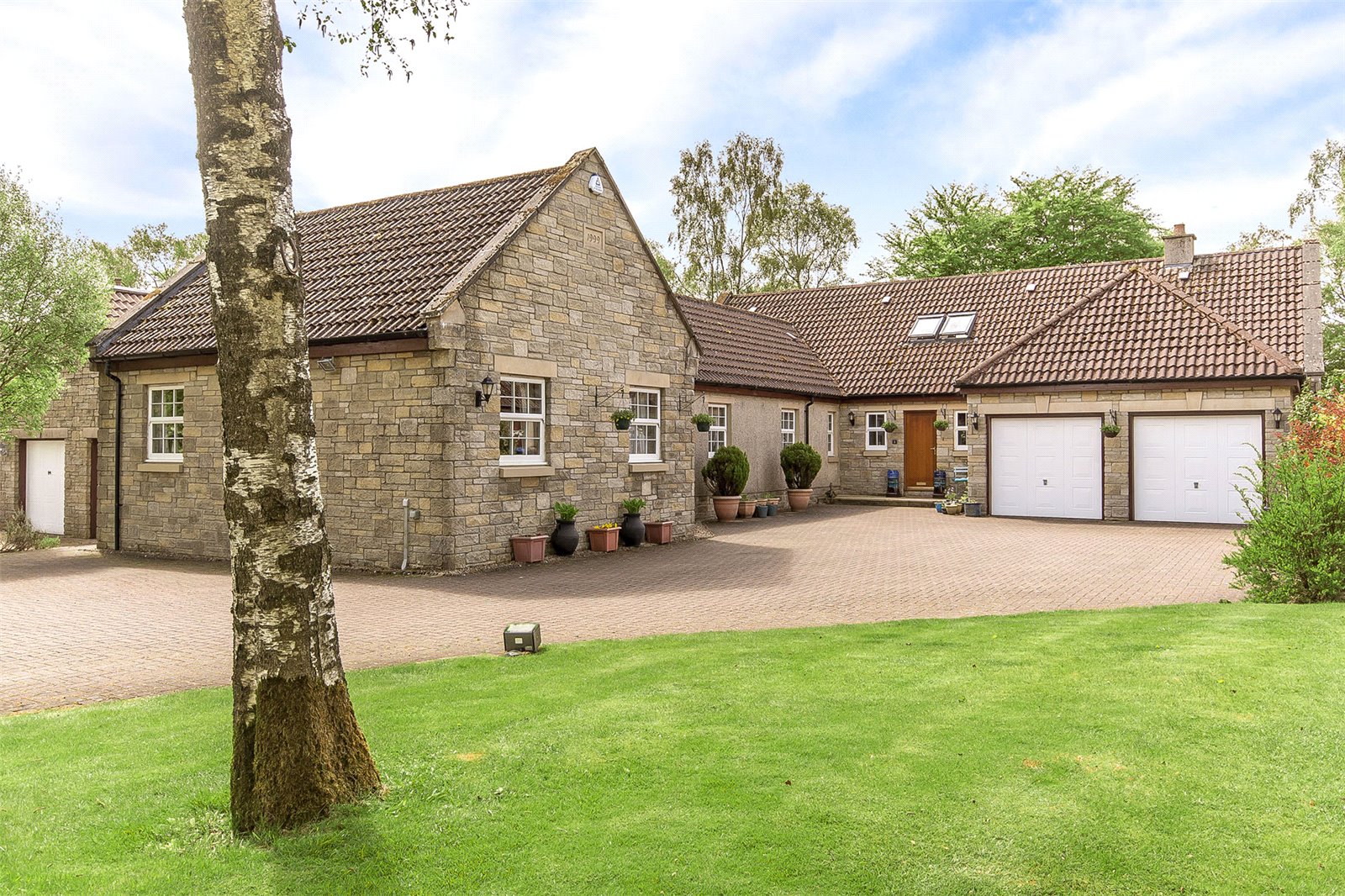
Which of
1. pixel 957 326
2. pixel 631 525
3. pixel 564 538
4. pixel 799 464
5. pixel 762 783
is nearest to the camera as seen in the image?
pixel 762 783

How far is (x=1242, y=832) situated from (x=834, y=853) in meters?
1.86

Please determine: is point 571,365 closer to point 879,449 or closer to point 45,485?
point 45,485

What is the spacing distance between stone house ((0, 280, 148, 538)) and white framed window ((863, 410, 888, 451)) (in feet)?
65.3

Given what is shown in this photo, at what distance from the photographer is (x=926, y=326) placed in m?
30.2

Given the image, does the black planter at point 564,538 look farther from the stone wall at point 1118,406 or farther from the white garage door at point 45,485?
the white garage door at point 45,485

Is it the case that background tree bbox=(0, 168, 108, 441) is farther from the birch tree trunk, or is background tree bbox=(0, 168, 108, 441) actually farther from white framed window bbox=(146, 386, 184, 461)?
the birch tree trunk

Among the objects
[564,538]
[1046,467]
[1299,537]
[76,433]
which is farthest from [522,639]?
[1046,467]

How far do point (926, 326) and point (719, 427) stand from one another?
9.64 metres

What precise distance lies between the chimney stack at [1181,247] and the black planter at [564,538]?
19.5 metres

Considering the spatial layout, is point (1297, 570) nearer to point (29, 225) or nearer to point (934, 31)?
point (934, 31)

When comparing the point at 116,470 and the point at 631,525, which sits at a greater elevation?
the point at 116,470

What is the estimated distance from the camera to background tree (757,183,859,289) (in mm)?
47594

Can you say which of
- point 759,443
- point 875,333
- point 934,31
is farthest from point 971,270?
point 934,31

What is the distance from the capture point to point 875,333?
31.2 meters
